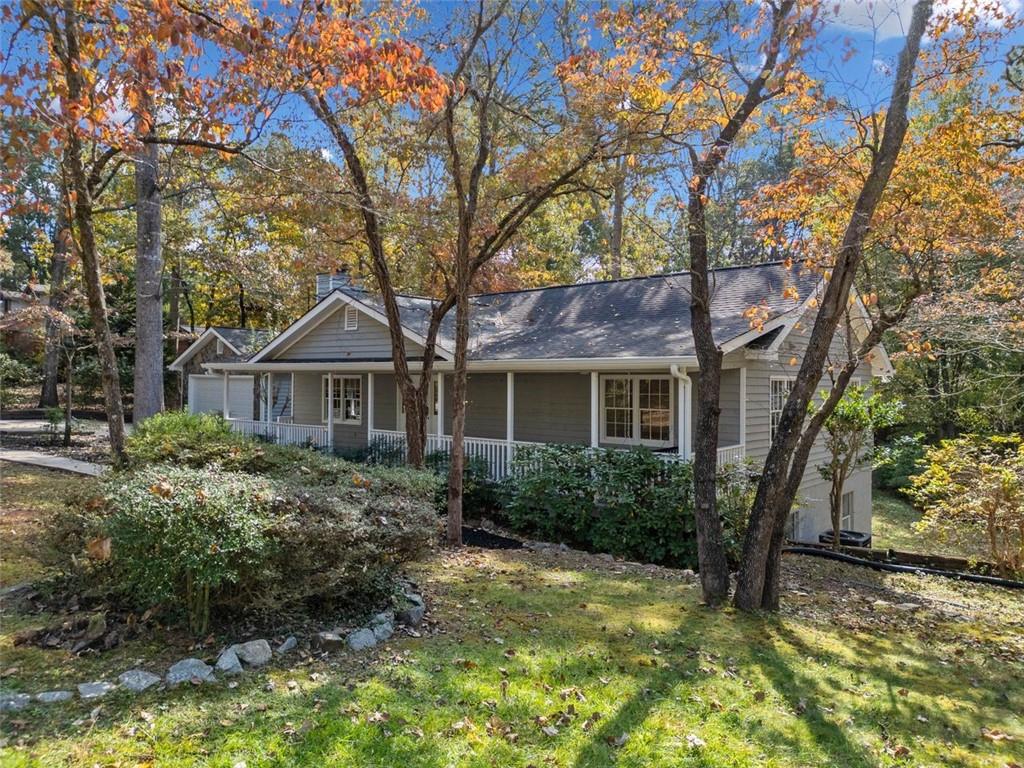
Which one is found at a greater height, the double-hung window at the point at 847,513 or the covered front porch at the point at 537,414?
the covered front porch at the point at 537,414

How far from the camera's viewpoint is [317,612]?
5035mm

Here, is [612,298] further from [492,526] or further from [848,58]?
[848,58]

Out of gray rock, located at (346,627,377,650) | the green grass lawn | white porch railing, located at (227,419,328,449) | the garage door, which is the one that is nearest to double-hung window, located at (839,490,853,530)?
the green grass lawn

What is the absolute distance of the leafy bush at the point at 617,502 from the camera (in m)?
9.08

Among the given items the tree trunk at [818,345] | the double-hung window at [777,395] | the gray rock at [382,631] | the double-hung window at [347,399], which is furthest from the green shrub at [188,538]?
the double-hung window at [347,399]

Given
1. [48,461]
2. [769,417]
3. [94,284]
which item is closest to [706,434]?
[769,417]

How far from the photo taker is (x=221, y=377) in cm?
2372

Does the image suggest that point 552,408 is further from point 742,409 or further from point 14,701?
point 14,701

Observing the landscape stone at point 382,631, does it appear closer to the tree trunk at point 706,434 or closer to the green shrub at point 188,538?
the green shrub at point 188,538

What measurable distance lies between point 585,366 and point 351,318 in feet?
24.6

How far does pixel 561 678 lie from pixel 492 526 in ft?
22.4

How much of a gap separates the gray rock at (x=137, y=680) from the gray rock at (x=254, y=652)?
48 centimetres

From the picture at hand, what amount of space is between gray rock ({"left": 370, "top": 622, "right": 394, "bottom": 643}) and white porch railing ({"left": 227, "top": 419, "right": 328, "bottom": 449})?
1171 cm

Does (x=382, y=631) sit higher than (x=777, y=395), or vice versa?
(x=777, y=395)
